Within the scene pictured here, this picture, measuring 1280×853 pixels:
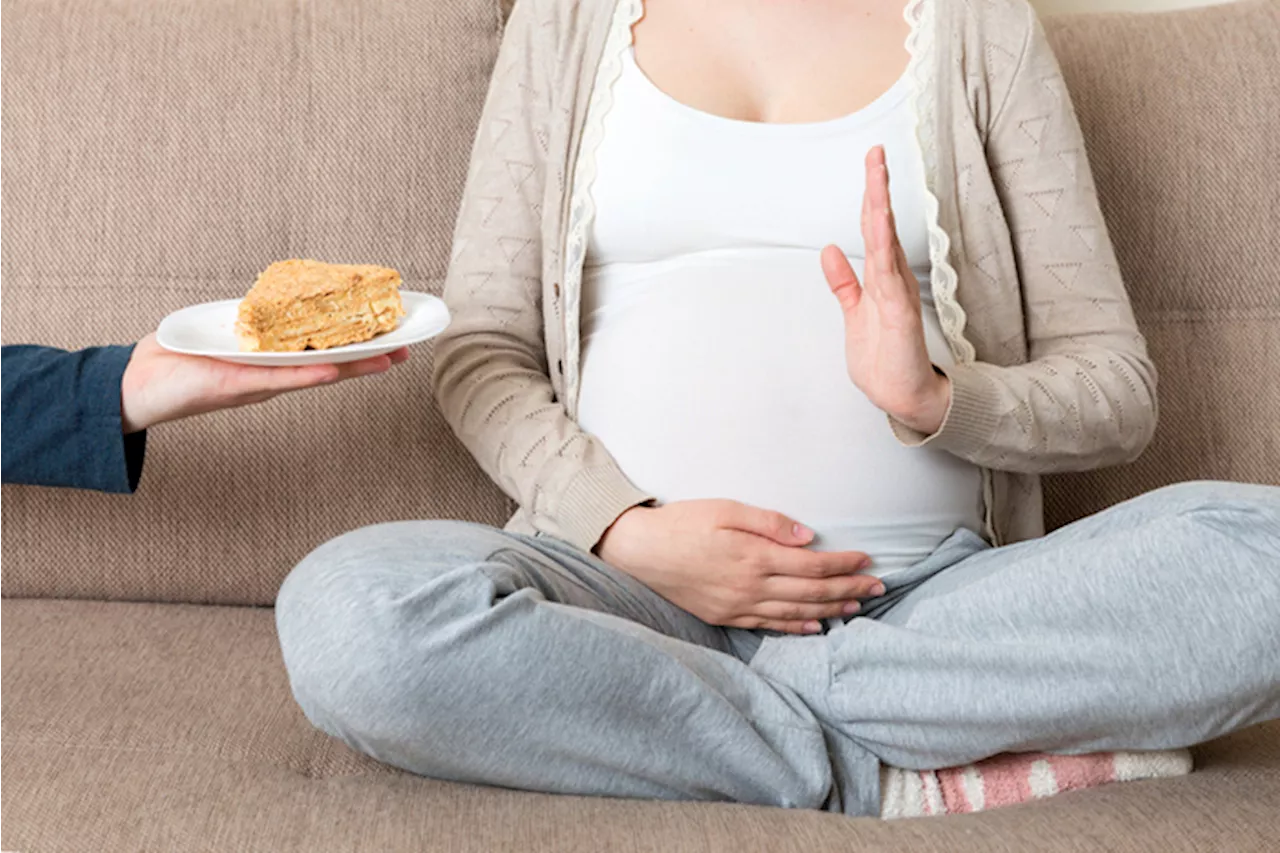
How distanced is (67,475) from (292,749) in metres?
0.32

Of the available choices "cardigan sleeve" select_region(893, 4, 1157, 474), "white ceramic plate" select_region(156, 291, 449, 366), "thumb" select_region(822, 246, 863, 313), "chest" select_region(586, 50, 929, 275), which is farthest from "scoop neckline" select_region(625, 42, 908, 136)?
Answer: "white ceramic plate" select_region(156, 291, 449, 366)

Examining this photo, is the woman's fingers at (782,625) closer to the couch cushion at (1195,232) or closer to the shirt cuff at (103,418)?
the couch cushion at (1195,232)

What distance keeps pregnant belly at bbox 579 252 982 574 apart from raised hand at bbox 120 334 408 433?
0.24 meters

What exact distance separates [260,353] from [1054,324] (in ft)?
2.50

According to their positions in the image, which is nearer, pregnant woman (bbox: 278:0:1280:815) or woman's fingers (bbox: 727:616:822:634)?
pregnant woman (bbox: 278:0:1280:815)

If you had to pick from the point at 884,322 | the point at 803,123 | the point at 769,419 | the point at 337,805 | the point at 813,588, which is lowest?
the point at 337,805

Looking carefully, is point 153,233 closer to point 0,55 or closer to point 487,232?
point 0,55

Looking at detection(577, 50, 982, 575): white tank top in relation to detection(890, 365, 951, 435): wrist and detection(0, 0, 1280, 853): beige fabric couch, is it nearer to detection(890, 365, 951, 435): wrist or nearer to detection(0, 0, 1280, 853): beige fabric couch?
detection(890, 365, 951, 435): wrist

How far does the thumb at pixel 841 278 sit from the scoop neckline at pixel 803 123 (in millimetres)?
219

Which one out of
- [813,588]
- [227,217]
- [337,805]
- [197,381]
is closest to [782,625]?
[813,588]

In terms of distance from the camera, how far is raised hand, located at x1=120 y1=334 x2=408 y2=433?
1089 millimetres

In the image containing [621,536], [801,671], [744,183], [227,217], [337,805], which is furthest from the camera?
[227,217]

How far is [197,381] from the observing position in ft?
3.64

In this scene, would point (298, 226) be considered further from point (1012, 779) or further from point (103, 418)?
point (1012, 779)
